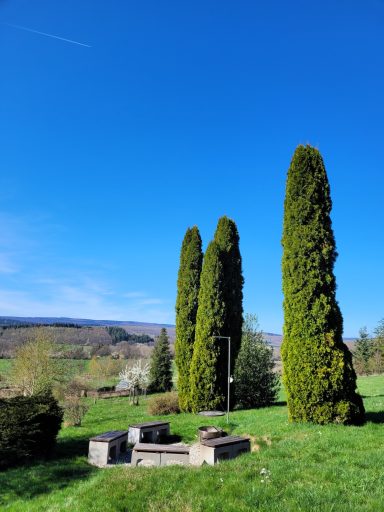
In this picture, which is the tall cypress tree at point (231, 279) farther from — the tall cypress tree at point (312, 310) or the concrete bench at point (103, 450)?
the concrete bench at point (103, 450)

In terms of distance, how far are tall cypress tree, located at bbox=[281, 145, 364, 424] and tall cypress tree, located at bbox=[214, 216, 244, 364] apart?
6.59m

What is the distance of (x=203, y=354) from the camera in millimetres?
17719

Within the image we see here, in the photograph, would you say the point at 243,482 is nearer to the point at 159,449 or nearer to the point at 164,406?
the point at 159,449

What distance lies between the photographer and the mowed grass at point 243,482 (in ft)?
18.2

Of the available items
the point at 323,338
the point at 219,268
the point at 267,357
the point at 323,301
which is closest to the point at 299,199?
the point at 323,301

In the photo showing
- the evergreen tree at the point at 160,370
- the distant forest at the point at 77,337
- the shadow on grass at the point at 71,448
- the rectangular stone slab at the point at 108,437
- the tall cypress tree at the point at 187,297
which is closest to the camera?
the rectangular stone slab at the point at 108,437

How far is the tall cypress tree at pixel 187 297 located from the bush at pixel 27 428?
9148 mm

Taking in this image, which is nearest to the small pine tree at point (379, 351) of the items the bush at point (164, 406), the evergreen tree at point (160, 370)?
the evergreen tree at point (160, 370)

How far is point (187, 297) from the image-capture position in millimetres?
20516

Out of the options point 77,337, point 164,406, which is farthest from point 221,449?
point 77,337

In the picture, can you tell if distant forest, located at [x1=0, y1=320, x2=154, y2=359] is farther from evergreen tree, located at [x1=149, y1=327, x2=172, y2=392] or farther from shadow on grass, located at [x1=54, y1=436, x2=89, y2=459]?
shadow on grass, located at [x1=54, y1=436, x2=89, y2=459]

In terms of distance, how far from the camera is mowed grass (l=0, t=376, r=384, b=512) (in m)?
5.55

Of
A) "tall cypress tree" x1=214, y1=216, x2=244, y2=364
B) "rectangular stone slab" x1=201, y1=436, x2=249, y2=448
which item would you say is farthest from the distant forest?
"rectangular stone slab" x1=201, y1=436, x2=249, y2=448

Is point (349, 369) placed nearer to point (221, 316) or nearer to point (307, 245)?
point (307, 245)
